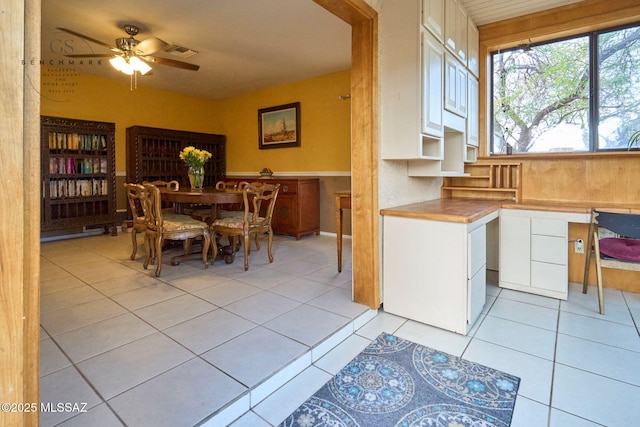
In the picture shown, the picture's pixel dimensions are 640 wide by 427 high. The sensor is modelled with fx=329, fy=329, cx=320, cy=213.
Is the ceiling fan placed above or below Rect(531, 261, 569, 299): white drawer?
above

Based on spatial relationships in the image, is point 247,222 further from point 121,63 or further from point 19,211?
point 19,211

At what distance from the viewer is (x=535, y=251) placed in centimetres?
272

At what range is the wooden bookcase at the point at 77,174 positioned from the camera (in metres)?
4.36

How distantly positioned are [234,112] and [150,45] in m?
3.26

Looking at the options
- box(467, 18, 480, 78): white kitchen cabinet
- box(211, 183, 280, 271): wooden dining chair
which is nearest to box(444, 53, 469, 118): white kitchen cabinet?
box(467, 18, 480, 78): white kitchen cabinet

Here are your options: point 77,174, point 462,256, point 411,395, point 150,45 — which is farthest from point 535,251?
point 77,174

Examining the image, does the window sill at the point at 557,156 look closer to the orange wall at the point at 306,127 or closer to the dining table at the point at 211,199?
the orange wall at the point at 306,127

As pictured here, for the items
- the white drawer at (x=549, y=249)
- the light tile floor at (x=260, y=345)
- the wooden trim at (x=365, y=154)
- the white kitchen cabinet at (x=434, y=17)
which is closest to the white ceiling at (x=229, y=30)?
the white kitchen cabinet at (x=434, y=17)

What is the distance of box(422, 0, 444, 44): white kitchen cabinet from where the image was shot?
7.13ft

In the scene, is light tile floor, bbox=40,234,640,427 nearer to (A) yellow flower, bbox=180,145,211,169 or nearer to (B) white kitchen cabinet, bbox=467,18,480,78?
(A) yellow flower, bbox=180,145,211,169

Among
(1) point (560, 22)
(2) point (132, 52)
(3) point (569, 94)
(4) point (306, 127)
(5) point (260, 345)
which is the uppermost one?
(1) point (560, 22)

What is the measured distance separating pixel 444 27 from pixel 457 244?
5.44ft

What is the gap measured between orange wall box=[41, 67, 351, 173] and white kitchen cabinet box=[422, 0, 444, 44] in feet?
7.55

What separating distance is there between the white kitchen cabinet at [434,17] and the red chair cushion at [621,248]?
77.4 inches
